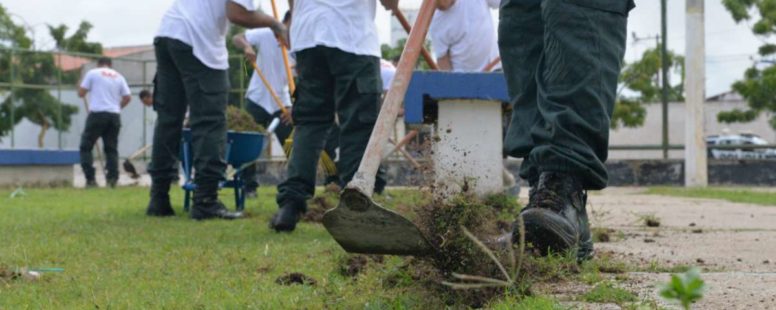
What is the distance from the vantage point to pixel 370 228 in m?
2.57

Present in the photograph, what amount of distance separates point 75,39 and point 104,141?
30.3 m

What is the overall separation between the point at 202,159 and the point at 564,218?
4.39 m

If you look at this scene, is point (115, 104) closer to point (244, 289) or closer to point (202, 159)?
point (202, 159)

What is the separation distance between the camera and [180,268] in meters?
4.03

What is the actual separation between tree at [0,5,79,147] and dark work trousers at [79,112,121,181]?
4490 millimetres

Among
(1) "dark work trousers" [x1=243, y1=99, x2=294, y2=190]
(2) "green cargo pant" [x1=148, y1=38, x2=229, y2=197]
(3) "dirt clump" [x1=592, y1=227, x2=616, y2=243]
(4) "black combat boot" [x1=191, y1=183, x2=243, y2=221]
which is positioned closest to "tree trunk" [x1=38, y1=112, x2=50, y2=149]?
(1) "dark work trousers" [x1=243, y1=99, x2=294, y2=190]

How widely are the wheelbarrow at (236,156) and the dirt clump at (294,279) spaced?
4.24 meters

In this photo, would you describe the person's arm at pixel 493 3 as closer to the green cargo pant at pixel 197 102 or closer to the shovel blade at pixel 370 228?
the green cargo pant at pixel 197 102

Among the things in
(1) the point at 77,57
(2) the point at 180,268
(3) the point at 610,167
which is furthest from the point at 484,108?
(1) the point at 77,57

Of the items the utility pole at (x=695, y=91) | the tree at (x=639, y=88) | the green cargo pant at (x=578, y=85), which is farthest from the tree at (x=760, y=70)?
the green cargo pant at (x=578, y=85)

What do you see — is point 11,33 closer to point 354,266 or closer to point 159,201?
point 159,201

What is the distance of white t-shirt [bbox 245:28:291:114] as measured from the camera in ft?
35.0

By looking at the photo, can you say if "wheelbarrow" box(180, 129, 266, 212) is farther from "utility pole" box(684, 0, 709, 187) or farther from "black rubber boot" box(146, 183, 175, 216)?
"utility pole" box(684, 0, 709, 187)

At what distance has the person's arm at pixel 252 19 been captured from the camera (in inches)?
259
